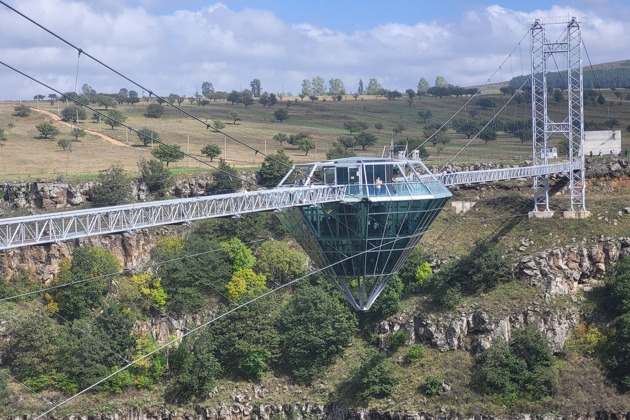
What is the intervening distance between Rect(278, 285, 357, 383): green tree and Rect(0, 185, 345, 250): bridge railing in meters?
17.0

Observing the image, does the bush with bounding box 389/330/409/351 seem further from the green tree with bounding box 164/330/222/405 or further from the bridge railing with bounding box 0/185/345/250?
the bridge railing with bounding box 0/185/345/250

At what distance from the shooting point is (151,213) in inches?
1908

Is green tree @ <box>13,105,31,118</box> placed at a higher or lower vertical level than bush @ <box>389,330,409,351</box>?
higher

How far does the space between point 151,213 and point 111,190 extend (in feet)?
122

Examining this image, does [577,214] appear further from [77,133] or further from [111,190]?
[77,133]

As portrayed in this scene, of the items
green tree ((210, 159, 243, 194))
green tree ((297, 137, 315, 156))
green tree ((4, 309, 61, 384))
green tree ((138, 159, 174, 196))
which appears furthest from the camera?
green tree ((297, 137, 315, 156))

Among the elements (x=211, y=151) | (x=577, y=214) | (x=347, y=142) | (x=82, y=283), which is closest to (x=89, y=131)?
(x=211, y=151)

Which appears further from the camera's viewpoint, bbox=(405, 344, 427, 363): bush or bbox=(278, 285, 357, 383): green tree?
bbox=(278, 285, 357, 383): green tree

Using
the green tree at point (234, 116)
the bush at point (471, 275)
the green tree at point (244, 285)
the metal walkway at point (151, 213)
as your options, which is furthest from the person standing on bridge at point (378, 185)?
the green tree at point (234, 116)

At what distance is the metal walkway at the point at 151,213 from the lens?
43.2m

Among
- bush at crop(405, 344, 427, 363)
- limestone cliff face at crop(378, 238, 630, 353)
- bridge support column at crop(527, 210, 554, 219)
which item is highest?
bridge support column at crop(527, 210, 554, 219)

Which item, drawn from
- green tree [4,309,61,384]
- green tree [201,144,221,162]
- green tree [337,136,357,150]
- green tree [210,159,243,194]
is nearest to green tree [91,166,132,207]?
green tree [210,159,243,194]

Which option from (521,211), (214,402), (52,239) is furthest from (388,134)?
(52,239)

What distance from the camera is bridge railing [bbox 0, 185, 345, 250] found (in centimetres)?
4294
